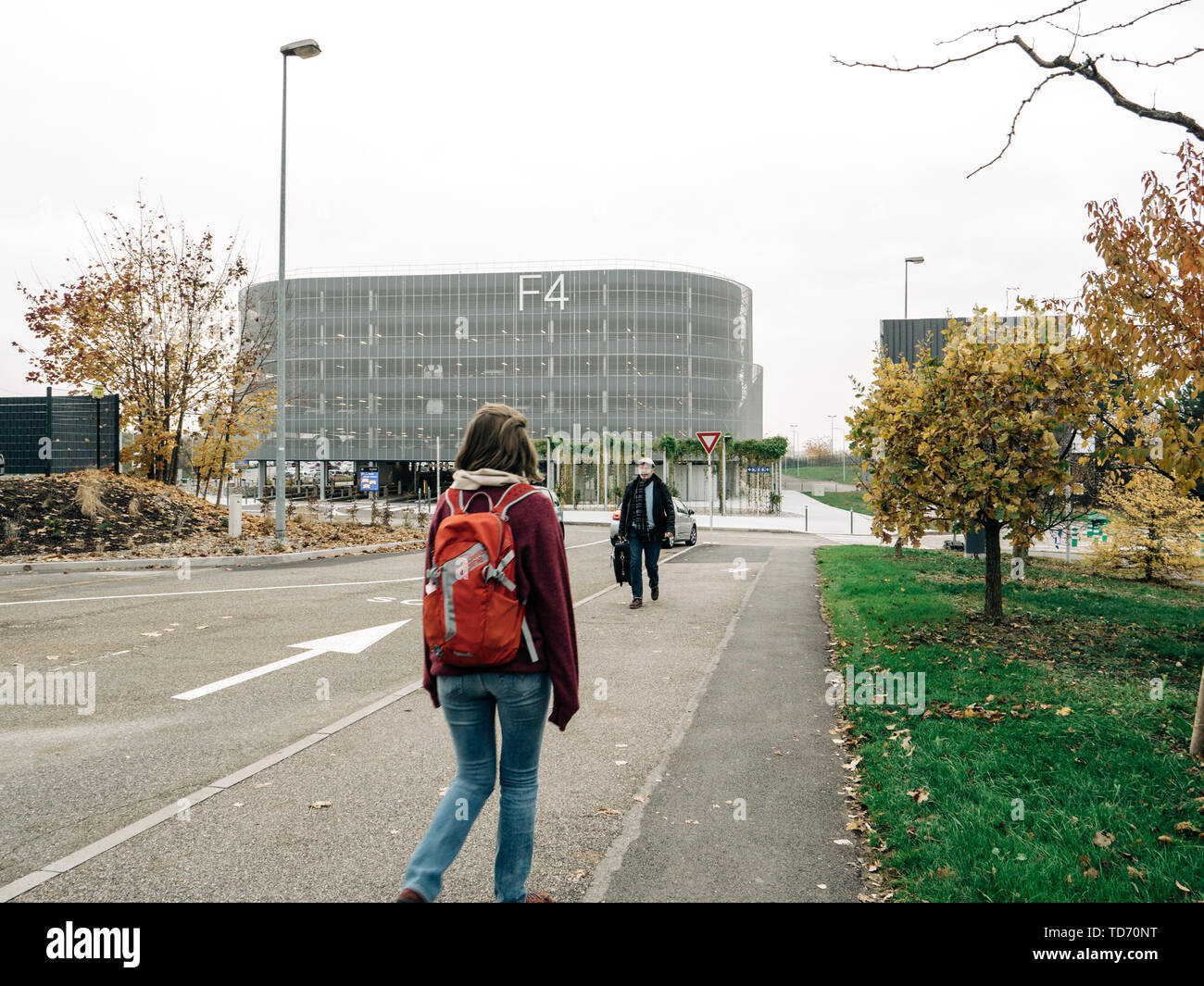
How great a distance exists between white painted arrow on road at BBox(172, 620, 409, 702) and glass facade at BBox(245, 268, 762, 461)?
6283 centimetres

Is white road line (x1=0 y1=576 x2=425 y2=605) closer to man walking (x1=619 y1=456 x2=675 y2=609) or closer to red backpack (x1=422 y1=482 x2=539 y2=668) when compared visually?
man walking (x1=619 y1=456 x2=675 y2=609)

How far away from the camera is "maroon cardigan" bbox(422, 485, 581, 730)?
9.34 ft

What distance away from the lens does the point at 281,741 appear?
5207 millimetres

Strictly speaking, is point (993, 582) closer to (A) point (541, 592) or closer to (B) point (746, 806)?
(B) point (746, 806)

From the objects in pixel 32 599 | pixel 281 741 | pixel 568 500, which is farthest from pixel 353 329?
pixel 281 741

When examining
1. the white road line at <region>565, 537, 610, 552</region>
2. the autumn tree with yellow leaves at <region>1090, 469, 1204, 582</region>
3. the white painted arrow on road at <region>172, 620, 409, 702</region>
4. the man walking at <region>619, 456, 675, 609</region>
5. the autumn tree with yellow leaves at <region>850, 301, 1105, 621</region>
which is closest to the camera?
the white painted arrow on road at <region>172, 620, 409, 702</region>

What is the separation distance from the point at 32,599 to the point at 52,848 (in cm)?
895

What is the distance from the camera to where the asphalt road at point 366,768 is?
11.2 ft

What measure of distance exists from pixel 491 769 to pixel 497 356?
72892 mm

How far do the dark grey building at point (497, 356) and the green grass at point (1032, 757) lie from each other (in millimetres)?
63904

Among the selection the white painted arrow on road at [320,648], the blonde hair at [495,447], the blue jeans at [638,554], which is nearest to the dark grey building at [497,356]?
the blue jeans at [638,554]

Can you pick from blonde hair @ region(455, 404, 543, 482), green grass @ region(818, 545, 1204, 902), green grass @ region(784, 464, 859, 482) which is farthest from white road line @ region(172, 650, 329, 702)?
green grass @ region(784, 464, 859, 482)
